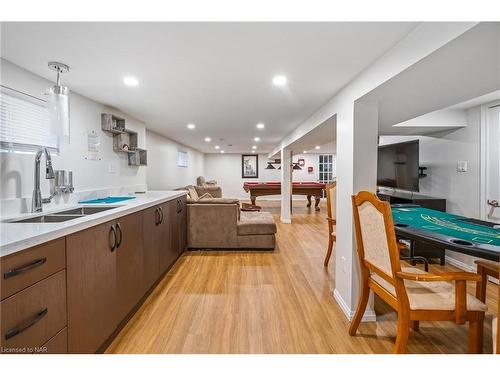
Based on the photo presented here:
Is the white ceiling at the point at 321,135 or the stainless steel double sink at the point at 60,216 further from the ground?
the white ceiling at the point at 321,135

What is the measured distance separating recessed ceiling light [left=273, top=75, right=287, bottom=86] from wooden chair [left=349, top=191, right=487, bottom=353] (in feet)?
4.09

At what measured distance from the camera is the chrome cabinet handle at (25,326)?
1.01m

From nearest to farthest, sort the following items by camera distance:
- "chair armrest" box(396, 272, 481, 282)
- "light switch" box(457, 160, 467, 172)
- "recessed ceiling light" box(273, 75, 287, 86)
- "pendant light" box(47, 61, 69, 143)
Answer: "chair armrest" box(396, 272, 481, 282) < "pendant light" box(47, 61, 69, 143) < "recessed ceiling light" box(273, 75, 287, 86) < "light switch" box(457, 160, 467, 172)

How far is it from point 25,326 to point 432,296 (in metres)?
2.14

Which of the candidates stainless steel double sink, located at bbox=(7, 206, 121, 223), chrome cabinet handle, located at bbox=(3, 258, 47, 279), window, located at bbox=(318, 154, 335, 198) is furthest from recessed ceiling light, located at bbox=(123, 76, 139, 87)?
window, located at bbox=(318, 154, 335, 198)

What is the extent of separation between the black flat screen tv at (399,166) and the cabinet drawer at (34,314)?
4449 mm

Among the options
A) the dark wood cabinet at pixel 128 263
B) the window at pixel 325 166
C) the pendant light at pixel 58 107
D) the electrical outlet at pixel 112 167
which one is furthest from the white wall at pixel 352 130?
the window at pixel 325 166

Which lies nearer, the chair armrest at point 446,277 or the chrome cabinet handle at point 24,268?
the chrome cabinet handle at point 24,268

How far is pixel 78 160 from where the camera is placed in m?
2.65

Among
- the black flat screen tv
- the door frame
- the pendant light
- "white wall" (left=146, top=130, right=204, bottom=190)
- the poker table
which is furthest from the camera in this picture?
"white wall" (left=146, top=130, right=204, bottom=190)

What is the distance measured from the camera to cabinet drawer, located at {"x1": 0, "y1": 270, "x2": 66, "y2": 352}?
101 centimetres

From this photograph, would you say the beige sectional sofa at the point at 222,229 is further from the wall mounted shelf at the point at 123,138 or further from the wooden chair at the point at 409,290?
the wooden chair at the point at 409,290

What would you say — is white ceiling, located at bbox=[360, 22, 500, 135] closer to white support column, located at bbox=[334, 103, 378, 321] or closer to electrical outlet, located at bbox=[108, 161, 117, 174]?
white support column, located at bbox=[334, 103, 378, 321]

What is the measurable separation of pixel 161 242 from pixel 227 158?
30.3 feet
